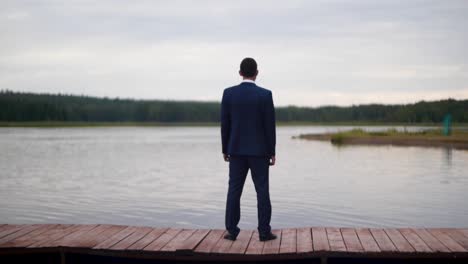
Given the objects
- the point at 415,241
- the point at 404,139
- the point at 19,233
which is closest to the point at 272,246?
the point at 415,241

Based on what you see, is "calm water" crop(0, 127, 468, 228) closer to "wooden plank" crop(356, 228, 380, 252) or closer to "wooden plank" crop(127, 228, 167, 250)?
"wooden plank" crop(127, 228, 167, 250)

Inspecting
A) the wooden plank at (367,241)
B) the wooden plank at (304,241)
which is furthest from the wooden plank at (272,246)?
the wooden plank at (367,241)

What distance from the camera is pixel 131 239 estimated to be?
7.77 metres

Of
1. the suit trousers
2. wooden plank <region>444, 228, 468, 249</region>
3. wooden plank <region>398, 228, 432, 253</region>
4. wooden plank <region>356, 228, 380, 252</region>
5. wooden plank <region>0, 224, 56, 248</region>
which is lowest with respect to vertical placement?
wooden plank <region>444, 228, 468, 249</region>

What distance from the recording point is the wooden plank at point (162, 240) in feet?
23.8

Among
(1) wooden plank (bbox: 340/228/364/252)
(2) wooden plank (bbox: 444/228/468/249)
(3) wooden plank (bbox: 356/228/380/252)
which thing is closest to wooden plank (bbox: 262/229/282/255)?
(1) wooden plank (bbox: 340/228/364/252)

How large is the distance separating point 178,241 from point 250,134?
5.20ft

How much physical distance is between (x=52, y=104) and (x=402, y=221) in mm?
125853

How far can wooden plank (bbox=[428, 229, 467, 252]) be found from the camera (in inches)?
279

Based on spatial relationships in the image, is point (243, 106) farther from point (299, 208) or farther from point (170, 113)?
point (170, 113)

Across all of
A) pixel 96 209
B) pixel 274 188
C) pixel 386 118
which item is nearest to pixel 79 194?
pixel 96 209

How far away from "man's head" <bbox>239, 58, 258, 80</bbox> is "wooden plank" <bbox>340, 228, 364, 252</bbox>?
2.28 m

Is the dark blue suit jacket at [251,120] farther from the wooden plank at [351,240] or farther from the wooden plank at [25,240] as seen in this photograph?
the wooden plank at [25,240]

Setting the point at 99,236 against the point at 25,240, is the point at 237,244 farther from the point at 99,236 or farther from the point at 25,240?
the point at 25,240
